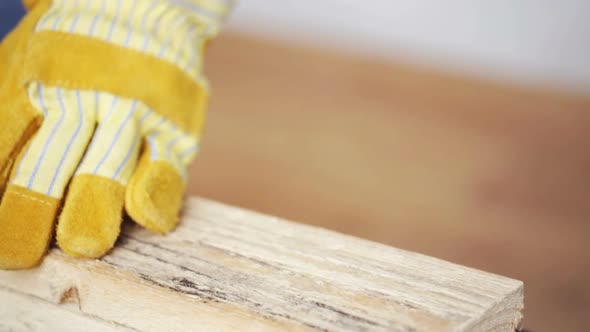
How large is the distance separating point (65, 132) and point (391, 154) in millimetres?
1318

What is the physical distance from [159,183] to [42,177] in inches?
4.3

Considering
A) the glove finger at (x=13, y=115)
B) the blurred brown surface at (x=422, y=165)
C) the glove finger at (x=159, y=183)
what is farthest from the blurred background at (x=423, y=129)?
the glove finger at (x=159, y=183)

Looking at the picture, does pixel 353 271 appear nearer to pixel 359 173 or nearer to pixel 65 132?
pixel 65 132

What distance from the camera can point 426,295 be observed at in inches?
20.7

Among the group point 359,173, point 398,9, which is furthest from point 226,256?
point 398,9

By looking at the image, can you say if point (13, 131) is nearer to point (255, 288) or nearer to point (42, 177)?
point (42, 177)

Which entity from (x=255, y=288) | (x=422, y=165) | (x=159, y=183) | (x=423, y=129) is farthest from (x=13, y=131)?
(x=423, y=129)

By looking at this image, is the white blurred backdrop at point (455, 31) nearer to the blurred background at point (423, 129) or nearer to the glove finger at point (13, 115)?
the blurred background at point (423, 129)

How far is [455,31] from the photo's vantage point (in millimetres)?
2736

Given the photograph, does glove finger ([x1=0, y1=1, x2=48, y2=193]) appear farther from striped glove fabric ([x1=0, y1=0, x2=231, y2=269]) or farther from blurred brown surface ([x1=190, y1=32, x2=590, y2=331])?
blurred brown surface ([x1=190, y1=32, x2=590, y2=331])

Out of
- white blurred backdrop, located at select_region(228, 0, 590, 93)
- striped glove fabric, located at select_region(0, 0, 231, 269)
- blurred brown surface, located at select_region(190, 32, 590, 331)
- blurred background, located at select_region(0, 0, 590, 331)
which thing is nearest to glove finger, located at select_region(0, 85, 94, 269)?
striped glove fabric, located at select_region(0, 0, 231, 269)

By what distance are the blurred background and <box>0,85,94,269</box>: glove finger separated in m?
0.21

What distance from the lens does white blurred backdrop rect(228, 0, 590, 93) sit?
2551 mm

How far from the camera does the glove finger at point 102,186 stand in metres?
0.56
